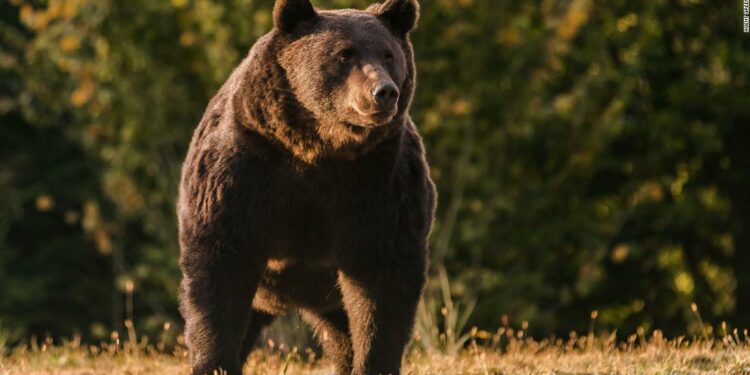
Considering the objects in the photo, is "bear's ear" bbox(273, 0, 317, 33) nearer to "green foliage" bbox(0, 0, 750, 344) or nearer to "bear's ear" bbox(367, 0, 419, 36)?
"bear's ear" bbox(367, 0, 419, 36)

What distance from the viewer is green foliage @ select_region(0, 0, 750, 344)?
1544 cm

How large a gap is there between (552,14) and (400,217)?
10.6m

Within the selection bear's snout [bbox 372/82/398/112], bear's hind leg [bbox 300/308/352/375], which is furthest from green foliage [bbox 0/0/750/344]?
bear's snout [bbox 372/82/398/112]

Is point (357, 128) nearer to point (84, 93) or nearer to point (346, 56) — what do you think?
point (346, 56)

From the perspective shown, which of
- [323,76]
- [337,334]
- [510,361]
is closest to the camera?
[323,76]

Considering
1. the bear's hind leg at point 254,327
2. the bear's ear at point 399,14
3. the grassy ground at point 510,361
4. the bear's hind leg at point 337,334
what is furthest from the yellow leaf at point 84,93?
the bear's ear at point 399,14

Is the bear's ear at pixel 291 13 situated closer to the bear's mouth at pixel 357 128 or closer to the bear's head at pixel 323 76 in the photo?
the bear's head at pixel 323 76

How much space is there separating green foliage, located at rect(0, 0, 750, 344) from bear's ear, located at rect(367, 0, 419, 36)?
7.97m

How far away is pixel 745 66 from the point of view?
1655 centimetres

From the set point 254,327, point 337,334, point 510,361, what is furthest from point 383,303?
point 510,361

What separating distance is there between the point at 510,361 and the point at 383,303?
1.42 meters

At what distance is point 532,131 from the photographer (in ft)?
50.4

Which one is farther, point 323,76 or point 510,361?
point 510,361

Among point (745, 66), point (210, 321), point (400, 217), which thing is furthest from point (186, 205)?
point (745, 66)
